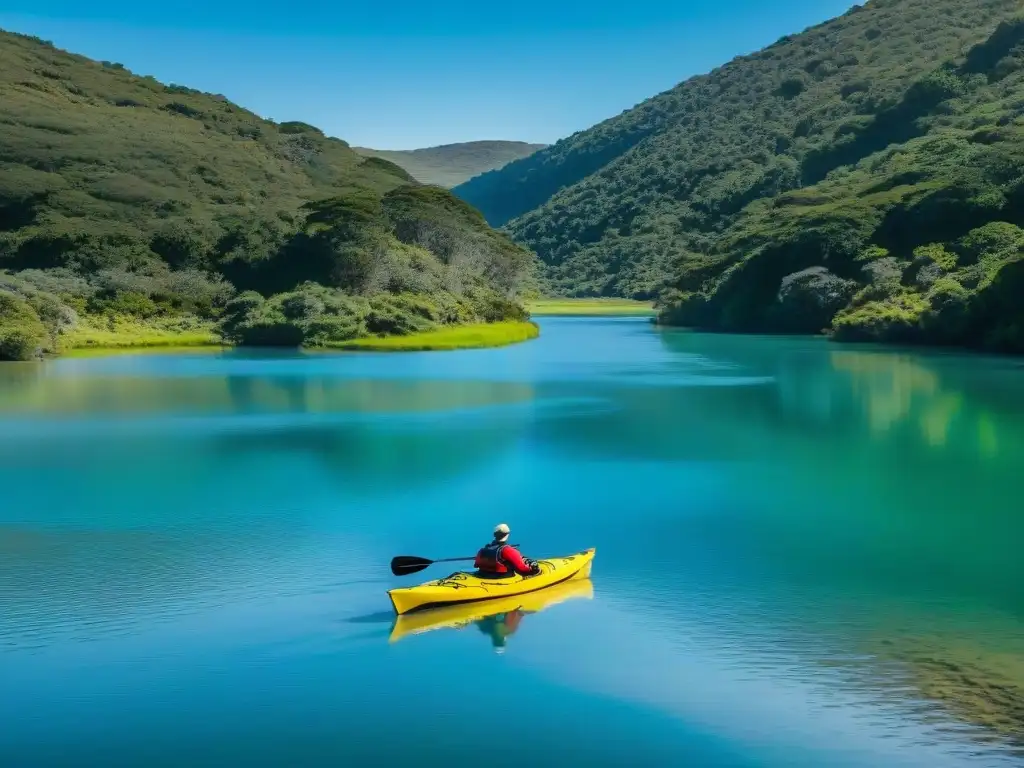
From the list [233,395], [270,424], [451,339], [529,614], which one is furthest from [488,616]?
[451,339]

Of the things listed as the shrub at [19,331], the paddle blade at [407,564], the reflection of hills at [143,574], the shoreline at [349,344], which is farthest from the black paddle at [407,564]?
the shoreline at [349,344]

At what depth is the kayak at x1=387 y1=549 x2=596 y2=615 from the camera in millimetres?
13836

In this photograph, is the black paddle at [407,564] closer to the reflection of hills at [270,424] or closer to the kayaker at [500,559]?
the kayaker at [500,559]

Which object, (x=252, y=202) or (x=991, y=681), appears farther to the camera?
(x=252, y=202)

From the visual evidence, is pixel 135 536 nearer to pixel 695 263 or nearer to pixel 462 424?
pixel 462 424

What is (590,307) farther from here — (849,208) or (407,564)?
(407,564)

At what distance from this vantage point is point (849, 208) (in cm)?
8950

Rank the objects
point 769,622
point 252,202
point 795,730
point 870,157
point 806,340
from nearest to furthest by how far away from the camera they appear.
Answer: point 795,730 < point 769,622 < point 806,340 < point 252,202 < point 870,157

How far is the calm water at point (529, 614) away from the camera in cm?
1074

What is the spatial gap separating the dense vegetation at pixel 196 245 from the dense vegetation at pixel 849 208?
22251mm

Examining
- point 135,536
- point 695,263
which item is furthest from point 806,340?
point 135,536

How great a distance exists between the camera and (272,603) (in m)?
14.8

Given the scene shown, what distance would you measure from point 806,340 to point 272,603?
6863cm

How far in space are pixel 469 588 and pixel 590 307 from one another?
13767 centimetres
